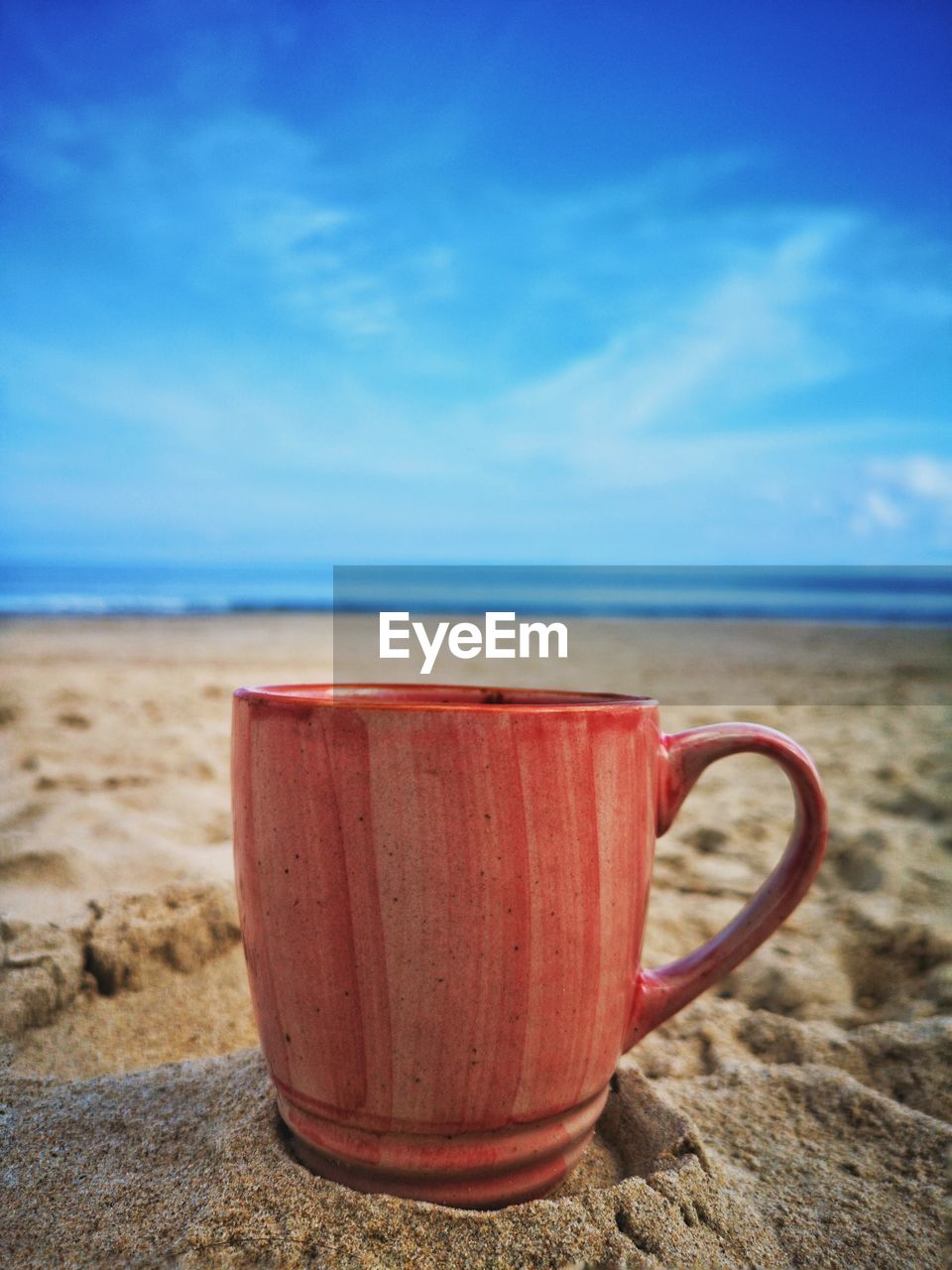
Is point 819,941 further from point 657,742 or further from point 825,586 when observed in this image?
point 825,586

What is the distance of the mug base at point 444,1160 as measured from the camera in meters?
0.79

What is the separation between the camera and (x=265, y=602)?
1831 centimetres

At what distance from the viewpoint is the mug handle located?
917 millimetres

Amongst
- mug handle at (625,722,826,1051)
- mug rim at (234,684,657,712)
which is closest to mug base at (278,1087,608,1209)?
mug handle at (625,722,826,1051)

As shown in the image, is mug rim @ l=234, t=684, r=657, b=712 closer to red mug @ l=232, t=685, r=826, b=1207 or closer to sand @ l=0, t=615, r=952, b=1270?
red mug @ l=232, t=685, r=826, b=1207

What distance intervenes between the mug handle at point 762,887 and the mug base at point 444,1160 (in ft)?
0.50

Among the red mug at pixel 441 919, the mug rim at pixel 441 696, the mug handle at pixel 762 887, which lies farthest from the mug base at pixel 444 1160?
the mug rim at pixel 441 696

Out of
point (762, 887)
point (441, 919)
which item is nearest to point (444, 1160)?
point (441, 919)

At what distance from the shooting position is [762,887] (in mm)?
956

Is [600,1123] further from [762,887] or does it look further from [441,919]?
[441,919]

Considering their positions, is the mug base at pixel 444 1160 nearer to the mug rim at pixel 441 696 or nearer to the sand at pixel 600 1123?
the sand at pixel 600 1123

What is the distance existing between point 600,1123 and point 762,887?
37 centimetres

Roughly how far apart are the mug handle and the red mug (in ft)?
0.21

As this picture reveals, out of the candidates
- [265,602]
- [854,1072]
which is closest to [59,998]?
[854,1072]
